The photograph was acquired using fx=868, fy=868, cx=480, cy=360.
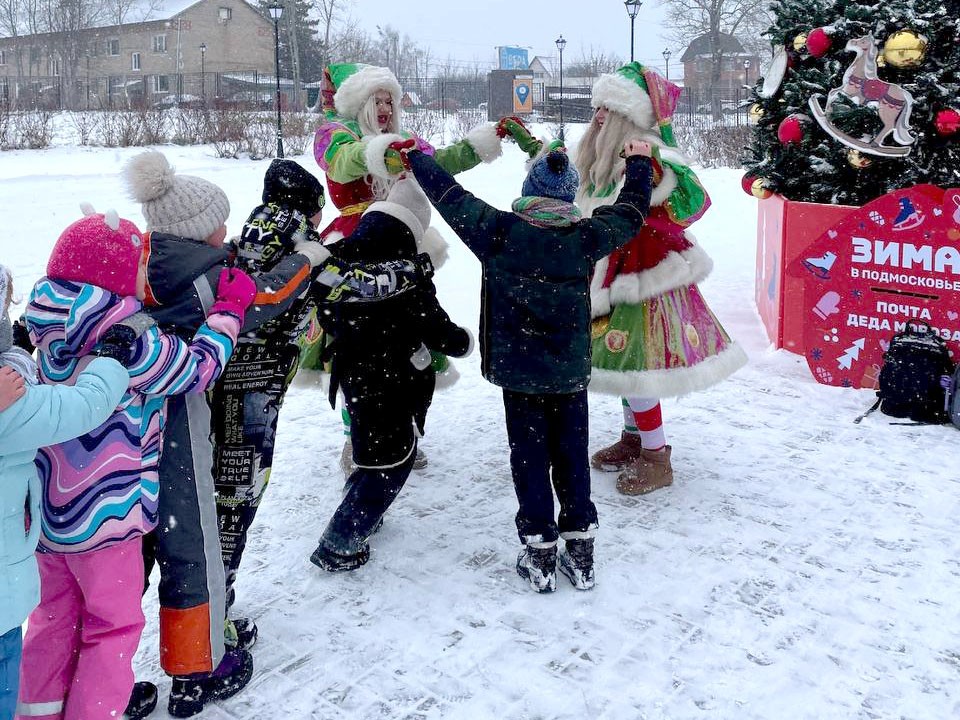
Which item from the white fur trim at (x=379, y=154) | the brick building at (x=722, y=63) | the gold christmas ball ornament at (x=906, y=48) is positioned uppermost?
the brick building at (x=722, y=63)

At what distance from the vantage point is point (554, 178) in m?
3.12

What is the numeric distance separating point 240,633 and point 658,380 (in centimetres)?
218

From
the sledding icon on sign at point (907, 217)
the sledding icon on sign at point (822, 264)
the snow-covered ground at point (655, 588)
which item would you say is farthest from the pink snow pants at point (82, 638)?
the sledding icon on sign at point (907, 217)

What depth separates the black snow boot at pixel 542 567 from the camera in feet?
11.0

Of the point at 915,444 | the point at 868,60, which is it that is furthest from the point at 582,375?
the point at 868,60

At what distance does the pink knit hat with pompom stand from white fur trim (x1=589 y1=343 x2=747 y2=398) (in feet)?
7.76

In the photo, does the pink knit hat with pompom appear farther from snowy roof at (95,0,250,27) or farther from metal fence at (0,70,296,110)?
snowy roof at (95,0,250,27)

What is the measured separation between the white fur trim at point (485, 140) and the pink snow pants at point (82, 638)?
217cm

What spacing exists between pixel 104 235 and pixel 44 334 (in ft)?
0.95

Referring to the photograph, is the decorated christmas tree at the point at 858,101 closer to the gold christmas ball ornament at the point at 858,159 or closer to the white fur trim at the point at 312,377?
the gold christmas ball ornament at the point at 858,159

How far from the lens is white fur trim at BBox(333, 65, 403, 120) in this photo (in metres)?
4.23

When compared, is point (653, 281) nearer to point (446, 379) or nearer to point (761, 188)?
point (446, 379)

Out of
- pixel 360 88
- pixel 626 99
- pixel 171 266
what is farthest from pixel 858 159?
pixel 171 266

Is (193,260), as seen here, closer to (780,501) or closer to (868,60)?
(780,501)
